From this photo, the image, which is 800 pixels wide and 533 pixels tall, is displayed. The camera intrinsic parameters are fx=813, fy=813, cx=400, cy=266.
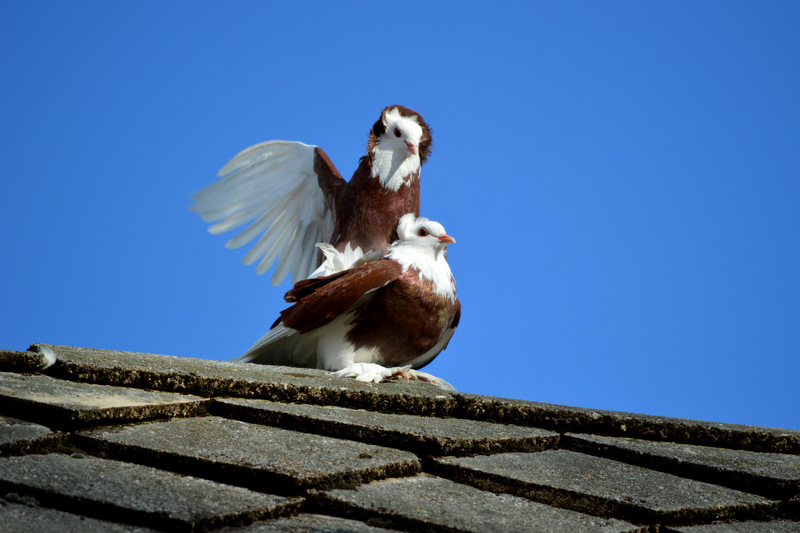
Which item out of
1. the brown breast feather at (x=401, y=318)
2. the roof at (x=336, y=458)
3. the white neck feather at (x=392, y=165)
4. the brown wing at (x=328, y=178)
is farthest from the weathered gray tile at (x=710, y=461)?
the brown wing at (x=328, y=178)

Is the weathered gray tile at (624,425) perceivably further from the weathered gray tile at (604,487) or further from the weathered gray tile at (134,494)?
the weathered gray tile at (134,494)

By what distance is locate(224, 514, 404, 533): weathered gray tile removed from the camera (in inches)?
46.4

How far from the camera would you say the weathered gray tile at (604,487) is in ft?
5.01

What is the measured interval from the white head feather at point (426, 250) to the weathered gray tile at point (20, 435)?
5.00 ft

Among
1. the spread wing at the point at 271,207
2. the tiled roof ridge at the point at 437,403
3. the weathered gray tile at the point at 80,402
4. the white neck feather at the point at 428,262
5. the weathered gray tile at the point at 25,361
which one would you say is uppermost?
the spread wing at the point at 271,207

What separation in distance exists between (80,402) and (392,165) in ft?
5.71

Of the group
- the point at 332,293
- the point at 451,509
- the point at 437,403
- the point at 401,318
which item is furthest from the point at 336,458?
the point at 401,318

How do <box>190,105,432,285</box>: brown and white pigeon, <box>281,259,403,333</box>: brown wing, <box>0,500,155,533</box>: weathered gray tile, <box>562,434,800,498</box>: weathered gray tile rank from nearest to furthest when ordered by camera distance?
<box>0,500,155,533</box>: weathered gray tile
<box>562,434,800,498</box>: weathered gray tile
<box>281,259,403,333</box>: brown wing
<box>190,105,432,285</box>: brown and white pigeon

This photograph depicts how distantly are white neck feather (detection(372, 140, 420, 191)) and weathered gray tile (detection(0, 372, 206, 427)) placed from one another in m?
1.46

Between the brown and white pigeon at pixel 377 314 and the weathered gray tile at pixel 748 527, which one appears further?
the brown and white pigeon at pixel 377 314

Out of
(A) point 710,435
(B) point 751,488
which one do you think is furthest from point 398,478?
(A) point 710,435

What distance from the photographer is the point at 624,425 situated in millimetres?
2188

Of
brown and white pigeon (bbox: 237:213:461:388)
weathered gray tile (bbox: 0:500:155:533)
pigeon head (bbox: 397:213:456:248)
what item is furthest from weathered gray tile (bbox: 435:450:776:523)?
pigeon head (bbox: 397:213:456:248)

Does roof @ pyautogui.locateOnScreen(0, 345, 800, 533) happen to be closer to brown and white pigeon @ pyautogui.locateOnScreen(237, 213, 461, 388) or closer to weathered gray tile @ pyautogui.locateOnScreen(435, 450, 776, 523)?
weathered gray tile @ pyautogui.locateOnScreen(435, 450, 776, 523)
